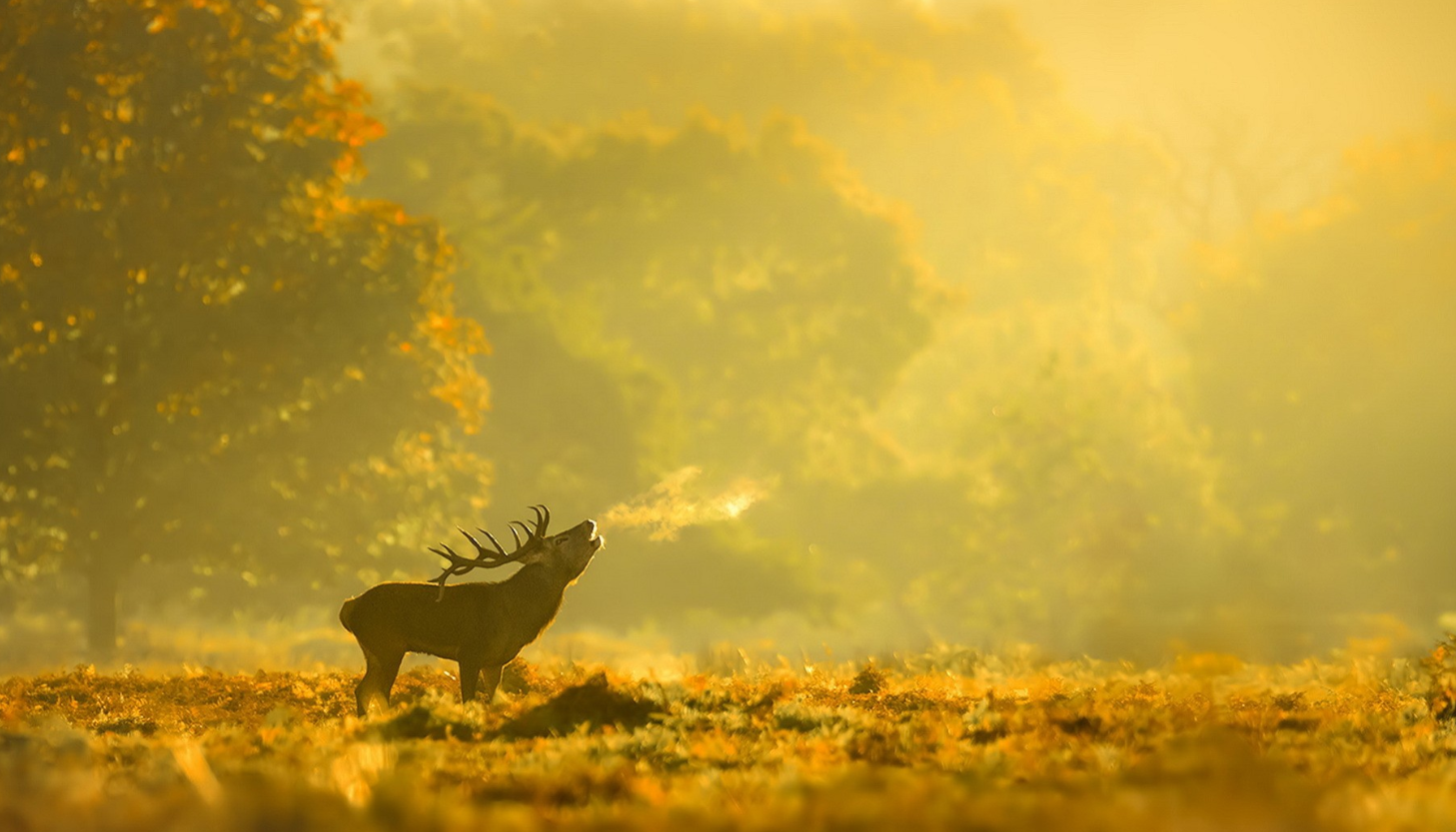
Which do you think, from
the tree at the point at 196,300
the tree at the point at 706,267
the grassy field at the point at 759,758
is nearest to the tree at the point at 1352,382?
the tree at the point at 706,267

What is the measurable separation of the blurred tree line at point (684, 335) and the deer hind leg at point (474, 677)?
14295 millimetres

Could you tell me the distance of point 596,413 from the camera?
39500mm

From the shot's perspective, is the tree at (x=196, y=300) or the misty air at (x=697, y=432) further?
the tree at (x=196, y=300)

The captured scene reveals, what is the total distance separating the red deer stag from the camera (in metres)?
12.4

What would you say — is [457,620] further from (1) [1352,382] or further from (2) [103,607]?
(1) [1352,382]

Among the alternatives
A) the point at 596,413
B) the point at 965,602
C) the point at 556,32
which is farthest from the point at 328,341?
the point at 556,32

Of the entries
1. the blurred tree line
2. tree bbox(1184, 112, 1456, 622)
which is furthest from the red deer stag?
tree bbox(1184, 112, 1456, 622)

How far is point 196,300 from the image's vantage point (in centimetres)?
2517

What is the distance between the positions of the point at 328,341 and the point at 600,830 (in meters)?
22.3

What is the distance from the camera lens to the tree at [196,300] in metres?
24.0

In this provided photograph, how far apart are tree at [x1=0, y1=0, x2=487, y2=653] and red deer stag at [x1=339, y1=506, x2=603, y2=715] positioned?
551 inches

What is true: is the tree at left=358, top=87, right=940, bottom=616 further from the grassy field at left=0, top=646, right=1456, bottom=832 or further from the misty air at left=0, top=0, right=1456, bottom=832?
the grassy field at left=0, top=646, right=1456, bottom=832

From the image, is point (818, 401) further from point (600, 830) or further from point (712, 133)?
point (600, 830)

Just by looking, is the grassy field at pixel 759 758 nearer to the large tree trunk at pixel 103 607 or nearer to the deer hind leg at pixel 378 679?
the deer hind leg at pixel 378 679
